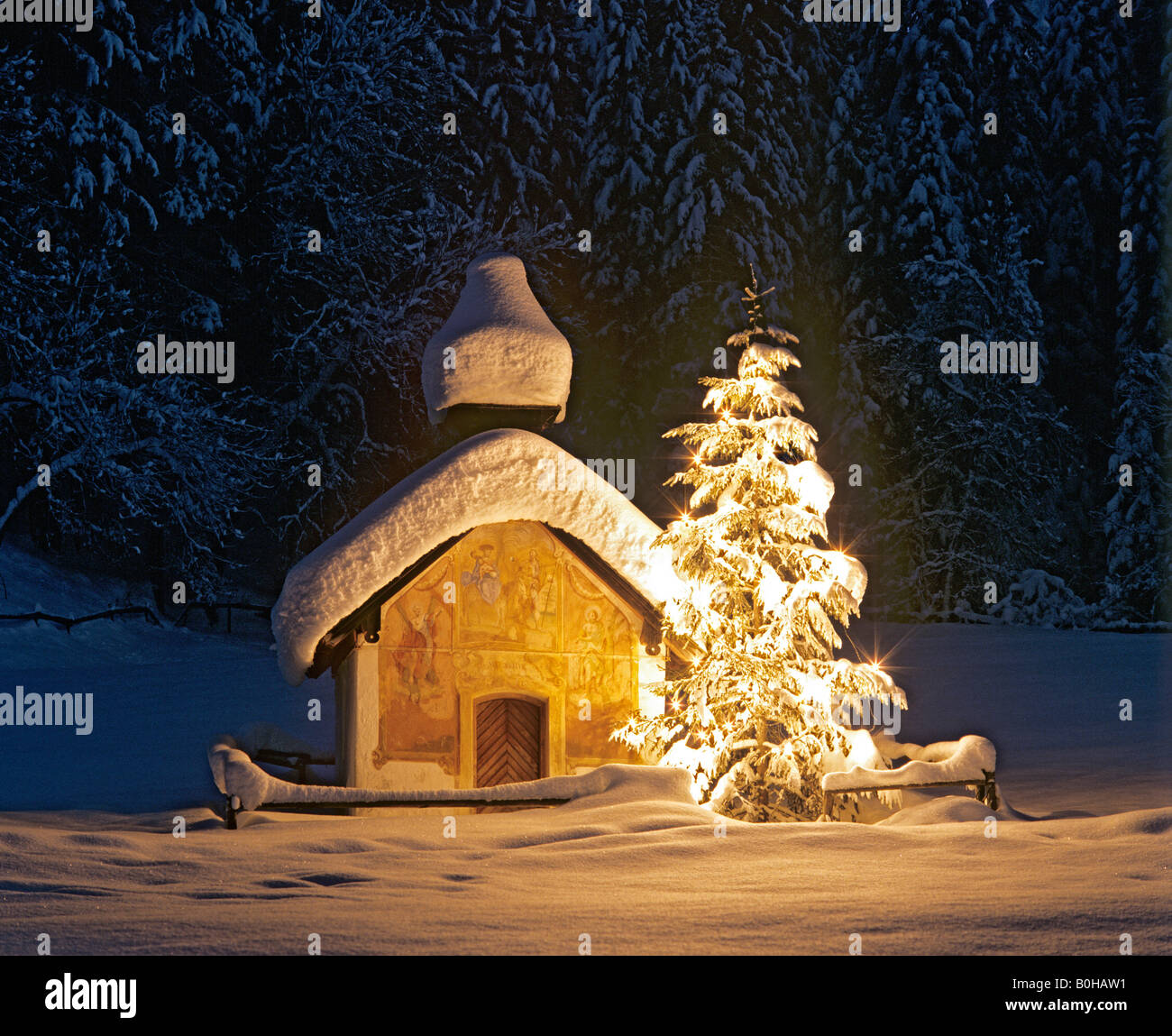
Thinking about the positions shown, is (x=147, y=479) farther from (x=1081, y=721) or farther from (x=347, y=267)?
(x=1081, y=721)

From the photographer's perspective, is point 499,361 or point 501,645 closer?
point 501,645

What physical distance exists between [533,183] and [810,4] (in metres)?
13.0

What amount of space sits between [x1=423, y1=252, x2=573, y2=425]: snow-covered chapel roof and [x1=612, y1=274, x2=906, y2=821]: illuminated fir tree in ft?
7.87

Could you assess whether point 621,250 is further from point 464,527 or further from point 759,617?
point 759,617

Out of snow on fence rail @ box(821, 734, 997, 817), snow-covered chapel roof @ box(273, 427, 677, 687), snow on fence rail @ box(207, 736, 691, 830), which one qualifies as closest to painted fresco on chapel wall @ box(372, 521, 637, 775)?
snow-covered chapel roof @ box(273, 427, 677, 687)

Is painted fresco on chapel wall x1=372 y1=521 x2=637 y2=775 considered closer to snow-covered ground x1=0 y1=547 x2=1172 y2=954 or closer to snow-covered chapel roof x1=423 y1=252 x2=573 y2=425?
snow-covered ground x1=0 y1=547 x2=1172 y2=954

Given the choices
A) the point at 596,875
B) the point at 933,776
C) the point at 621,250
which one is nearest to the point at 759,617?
the point at 933,776

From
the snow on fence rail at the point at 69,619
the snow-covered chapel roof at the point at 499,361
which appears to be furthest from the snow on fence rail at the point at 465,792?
the snow on fence rail at the point at 69,619

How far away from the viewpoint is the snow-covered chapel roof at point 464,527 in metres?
14.6

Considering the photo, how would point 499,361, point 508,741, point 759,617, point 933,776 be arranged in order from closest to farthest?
point 759,617 < point 933,776 < point 508,741 < point 499,361

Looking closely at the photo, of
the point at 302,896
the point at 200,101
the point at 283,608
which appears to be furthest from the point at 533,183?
the point at 302,896

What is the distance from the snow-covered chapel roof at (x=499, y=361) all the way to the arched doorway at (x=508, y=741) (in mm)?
3553

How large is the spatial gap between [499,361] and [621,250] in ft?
95.8

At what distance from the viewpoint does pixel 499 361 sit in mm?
15883
